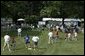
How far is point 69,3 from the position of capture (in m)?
20.4

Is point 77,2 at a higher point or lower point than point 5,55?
higher

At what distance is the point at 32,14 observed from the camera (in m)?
88.4

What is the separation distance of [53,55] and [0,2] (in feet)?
107

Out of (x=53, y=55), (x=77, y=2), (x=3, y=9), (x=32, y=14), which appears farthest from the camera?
(x=32, y=14)

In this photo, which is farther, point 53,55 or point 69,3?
point 53,55

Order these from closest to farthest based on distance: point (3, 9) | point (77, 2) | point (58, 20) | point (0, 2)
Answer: point (77, 2) → point (0, 2) → point (3, 9) → point (58, 20)

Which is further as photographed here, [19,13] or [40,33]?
[19,13]

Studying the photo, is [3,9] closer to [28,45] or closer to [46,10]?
[46,10]

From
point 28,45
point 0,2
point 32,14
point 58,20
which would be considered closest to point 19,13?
point 32,14

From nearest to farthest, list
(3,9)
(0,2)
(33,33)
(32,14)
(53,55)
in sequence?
(53,55)
(33,33)
(0,2)
(3,9)
(32,14)

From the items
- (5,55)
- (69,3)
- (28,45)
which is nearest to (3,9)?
(28,45)

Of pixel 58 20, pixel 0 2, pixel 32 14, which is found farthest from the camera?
pixel 32 14

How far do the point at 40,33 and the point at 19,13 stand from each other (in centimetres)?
3627

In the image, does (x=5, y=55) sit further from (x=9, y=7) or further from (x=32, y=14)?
(x=32, y=14)
